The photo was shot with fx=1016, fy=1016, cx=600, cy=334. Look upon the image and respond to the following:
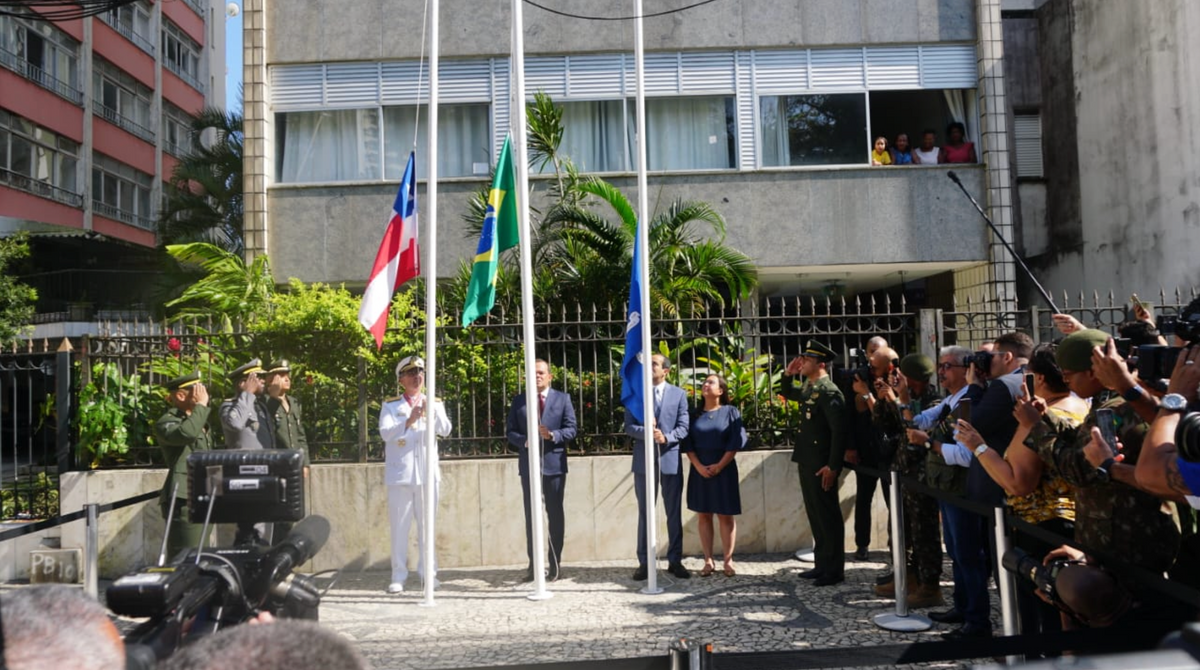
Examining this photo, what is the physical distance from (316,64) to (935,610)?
12312mm

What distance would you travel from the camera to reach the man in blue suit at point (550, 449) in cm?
917

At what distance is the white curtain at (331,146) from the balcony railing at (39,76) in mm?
19657

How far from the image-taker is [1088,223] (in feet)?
60.6

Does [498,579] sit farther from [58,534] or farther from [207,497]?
[207,497]

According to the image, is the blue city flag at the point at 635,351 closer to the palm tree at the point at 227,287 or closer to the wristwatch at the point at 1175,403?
the wristwatch at the point at 1175,403

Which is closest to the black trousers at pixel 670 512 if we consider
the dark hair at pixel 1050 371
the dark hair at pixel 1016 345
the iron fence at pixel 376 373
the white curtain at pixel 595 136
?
the iron fence at pixel 376 373

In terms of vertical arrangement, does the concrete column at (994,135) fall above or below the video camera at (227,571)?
above

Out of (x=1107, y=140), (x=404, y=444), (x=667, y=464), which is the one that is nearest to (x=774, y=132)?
(x=1107, y=140)

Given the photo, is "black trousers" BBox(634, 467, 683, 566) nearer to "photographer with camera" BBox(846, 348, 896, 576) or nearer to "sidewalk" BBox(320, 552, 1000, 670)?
"sidewalk" BBox(320, 552, 1000, 670)

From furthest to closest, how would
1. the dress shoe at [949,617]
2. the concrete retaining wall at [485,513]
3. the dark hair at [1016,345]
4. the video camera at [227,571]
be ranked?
1. the concrete retaining wall at [485,513]
2. the dress shoe at [949,617]
3. the dark hair at [1016,345]
4. the video camera at [227,571]

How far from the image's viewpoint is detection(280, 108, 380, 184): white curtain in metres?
15.7

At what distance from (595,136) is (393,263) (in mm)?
7966

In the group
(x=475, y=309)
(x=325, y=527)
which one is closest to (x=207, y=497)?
(x=325, y=527)

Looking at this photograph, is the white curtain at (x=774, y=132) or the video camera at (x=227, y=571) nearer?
the video camera at (x=227, y=571)
